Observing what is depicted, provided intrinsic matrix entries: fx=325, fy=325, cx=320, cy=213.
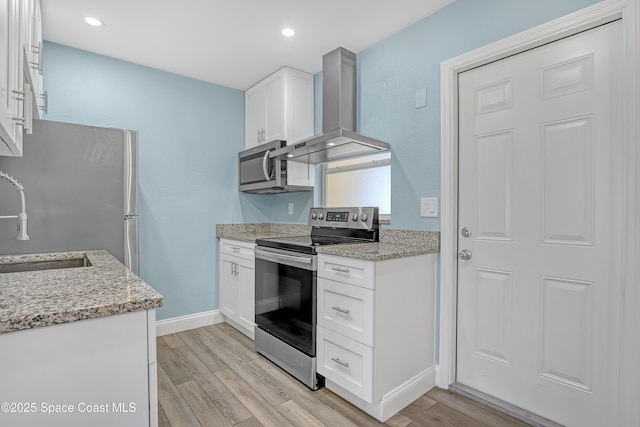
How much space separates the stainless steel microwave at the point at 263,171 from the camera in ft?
9.52

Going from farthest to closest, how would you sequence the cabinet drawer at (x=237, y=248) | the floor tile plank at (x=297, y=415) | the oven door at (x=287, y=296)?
the cabinet drawer at (x=237, y=248)
the oven door at (x=287, y=296)
the floor tile plank at (x=297, y=415)

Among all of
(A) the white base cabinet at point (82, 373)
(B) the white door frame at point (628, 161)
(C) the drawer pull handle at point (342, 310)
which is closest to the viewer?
(A) the white base cabinet at point (82, 373)

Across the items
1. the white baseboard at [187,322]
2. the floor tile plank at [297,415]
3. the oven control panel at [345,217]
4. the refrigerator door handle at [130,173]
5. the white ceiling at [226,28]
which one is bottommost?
A: the floor tile plank at [297,415]

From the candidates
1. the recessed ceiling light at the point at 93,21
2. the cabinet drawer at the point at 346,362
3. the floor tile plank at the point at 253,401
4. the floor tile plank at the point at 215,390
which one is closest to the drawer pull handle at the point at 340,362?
the cabinet drawer at the point at 346,362

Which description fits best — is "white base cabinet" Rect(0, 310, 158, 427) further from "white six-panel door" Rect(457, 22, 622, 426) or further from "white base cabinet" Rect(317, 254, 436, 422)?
"white six-panel door" Rect(457, 22, 622, 426)

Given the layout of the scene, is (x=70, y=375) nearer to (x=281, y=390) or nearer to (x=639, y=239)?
(x=281, y=390)

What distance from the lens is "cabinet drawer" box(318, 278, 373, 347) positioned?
1735 mm

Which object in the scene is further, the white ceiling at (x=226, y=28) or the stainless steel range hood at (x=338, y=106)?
the stainless steel range hood at (x=338, y=106)

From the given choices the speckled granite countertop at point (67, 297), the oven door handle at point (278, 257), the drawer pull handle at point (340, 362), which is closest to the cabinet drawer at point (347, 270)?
the oven door handle at point (278, 257)

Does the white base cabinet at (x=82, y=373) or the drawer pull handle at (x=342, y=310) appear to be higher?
the white base cabinet at (x=82, y=373)

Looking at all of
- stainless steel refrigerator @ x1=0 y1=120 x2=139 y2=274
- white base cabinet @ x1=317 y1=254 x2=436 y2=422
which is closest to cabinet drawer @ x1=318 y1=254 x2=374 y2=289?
white base cabinet @ x1=317 y1=254 x2=436 y2=422

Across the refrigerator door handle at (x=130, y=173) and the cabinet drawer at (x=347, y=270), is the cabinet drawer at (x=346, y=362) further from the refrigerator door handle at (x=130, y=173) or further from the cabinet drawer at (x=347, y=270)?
the refrigerator door handle at (x=130, y=173)

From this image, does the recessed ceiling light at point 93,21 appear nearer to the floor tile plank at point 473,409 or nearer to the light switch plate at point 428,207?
the light switch plate at point 428,207

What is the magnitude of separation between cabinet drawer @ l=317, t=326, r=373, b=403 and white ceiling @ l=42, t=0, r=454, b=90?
206 centimetres
